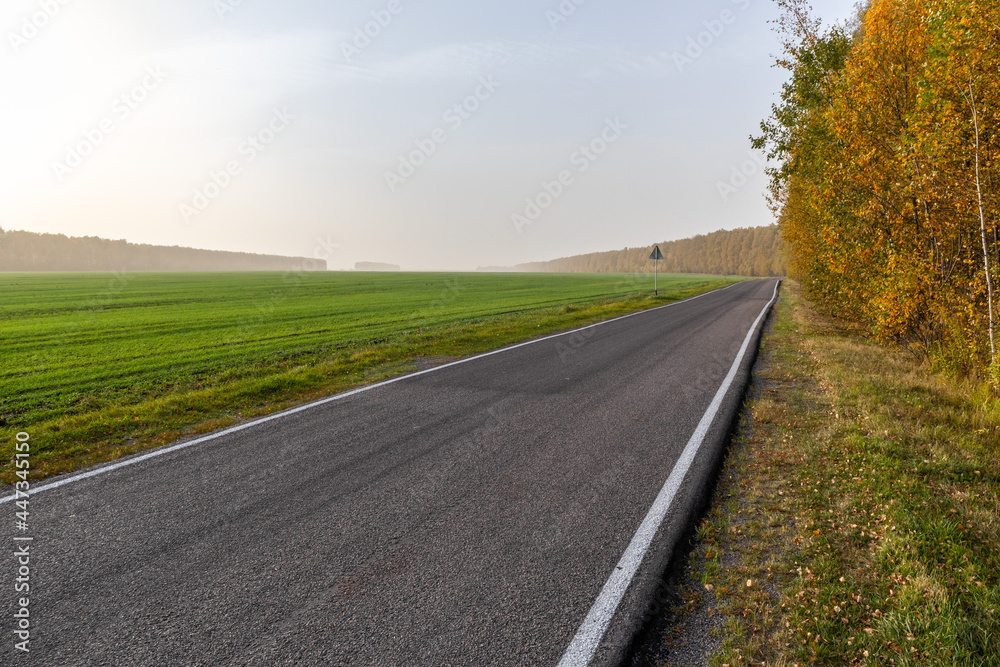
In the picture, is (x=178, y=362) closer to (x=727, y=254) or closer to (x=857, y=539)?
(x=857, y=539)

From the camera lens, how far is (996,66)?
561 centimetres

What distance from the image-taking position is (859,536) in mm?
3320

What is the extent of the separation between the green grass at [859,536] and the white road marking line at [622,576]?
0.35m

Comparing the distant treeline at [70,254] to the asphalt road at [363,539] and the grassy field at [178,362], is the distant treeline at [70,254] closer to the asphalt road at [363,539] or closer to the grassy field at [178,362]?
the grassy field at [178,362]

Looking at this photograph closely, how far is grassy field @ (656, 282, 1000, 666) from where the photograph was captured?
238 cm

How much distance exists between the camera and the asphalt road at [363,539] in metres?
2.40

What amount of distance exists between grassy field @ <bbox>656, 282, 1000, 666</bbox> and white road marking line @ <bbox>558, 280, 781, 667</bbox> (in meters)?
0.33

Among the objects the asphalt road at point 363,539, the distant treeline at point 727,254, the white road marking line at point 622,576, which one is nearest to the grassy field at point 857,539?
the white road marking line at point 622,576

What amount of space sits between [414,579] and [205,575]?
4.52 ft

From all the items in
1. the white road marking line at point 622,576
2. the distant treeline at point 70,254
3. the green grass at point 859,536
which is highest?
the distant treeline at point 70,254

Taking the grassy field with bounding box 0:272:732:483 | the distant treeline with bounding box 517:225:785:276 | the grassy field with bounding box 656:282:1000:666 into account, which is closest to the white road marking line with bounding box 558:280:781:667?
the grassy field with bounding box 656:282:1000:666

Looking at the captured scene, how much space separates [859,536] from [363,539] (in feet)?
12.0

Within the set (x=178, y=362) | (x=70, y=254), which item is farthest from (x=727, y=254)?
(x=70, y=254)

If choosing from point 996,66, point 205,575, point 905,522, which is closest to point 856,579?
point 905,522
